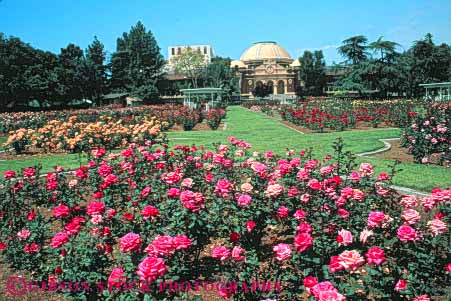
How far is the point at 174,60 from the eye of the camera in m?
72.5

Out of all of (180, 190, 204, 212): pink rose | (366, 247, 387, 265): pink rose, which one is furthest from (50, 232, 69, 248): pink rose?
(366, 247, 387, 265): pink rose

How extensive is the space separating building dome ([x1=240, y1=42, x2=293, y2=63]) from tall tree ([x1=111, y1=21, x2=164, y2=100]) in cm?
4416

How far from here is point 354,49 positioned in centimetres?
5097

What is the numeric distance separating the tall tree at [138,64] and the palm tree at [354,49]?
79.7ft

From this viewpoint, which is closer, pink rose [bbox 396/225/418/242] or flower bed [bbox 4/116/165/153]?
pink rose [bbox 396/225/418/242]

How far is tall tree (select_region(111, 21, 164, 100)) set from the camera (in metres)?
55.4

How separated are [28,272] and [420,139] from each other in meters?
8.75

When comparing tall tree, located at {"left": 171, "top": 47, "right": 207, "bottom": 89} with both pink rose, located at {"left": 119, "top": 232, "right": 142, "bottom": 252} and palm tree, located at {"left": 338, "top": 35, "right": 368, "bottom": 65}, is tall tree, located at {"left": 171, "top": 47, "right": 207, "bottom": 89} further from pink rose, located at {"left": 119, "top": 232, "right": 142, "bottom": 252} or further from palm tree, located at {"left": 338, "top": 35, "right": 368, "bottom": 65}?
pink rose, located at {"left": 119, "top": 232, "right": 142, "bottom": 252}

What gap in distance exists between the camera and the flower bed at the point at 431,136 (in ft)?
31.7

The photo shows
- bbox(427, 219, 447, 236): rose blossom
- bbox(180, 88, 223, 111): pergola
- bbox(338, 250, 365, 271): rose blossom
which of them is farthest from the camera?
bbox(180, 88, 223, 111): pergola

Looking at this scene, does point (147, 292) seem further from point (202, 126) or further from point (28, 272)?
point (202, 126)

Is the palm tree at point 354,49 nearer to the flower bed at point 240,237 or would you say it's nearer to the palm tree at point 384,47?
the palm tree at point 384,47

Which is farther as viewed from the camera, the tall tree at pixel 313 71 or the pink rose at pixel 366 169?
the tall tree at pixel 313 71

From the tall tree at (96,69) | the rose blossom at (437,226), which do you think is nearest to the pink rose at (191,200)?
the rose blossom at (437,226)
